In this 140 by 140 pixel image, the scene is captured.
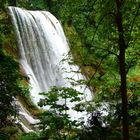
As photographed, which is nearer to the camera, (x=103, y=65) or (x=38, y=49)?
(x=103, y=65)

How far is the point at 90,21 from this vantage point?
8.64 metres

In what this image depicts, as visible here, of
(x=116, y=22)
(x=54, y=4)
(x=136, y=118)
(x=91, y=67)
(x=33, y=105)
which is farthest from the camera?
(x=54, y=4)

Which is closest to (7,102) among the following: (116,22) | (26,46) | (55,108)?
(55,108)

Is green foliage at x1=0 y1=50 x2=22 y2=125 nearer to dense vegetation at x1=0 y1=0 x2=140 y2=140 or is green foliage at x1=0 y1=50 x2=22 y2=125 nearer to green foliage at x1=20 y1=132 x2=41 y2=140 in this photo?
dense vegetation at x1=0 y1=0 x2=140 y2=140

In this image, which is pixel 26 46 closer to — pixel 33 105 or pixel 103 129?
pixel 33 105

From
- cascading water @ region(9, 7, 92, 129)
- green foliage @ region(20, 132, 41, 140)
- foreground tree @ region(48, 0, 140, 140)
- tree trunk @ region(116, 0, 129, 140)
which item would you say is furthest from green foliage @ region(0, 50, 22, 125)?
cascading water @ region(9, 7, 92, 129)

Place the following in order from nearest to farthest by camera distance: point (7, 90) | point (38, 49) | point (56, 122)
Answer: point (56, 122) < point (7, 90) < point (38, 49)

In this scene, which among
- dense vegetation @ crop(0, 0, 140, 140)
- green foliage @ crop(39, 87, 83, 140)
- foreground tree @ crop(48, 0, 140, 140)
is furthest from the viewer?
green foliage @ crop(39, 87, 83, 140)

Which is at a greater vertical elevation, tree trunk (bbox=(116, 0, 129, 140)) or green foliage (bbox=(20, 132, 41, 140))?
tree trunk (bbox=(116, 0, 129, 140))

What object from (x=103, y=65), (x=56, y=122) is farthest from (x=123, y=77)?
(x=56, y=122)

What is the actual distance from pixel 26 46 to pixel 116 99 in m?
11.4

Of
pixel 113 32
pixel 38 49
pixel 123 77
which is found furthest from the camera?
pixel 38 49

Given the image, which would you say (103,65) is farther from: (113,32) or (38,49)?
(38,49)

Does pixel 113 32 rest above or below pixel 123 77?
above
